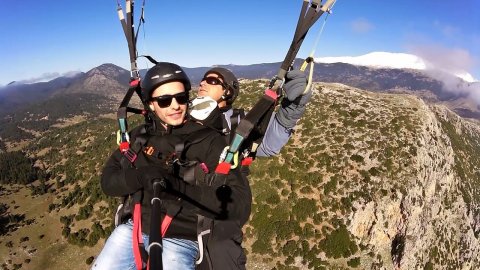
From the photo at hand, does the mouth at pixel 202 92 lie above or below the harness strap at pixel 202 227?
above

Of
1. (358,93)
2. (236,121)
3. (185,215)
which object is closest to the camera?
(185,215)

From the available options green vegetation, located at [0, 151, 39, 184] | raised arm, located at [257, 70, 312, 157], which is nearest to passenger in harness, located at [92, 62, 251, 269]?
raised arm, located at [257, 70, 312, 157]

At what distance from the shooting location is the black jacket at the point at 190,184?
14.4ft

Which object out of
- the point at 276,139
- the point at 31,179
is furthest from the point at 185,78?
the point at 31,179

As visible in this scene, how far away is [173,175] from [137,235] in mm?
1149

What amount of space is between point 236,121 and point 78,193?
7358cm

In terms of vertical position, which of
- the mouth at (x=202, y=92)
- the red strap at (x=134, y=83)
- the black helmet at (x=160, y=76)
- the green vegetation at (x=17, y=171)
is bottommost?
the green vegetation at (x=17, y=171)

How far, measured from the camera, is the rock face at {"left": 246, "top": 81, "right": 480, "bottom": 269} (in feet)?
149

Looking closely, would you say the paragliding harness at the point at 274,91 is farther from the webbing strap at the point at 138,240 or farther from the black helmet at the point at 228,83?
the black helmet at the point at 228,83

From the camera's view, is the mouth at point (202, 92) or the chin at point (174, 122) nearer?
the chin at point (174, 122)

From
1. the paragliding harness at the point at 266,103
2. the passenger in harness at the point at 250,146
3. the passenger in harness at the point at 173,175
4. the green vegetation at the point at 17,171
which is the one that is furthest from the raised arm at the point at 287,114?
the green vegetation at the point at 17,171

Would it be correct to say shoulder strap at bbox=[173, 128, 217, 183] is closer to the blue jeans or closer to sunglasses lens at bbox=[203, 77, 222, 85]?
the blue jeans

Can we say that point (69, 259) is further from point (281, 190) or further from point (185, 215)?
point (185, 215)

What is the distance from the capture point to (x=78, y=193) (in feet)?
226
